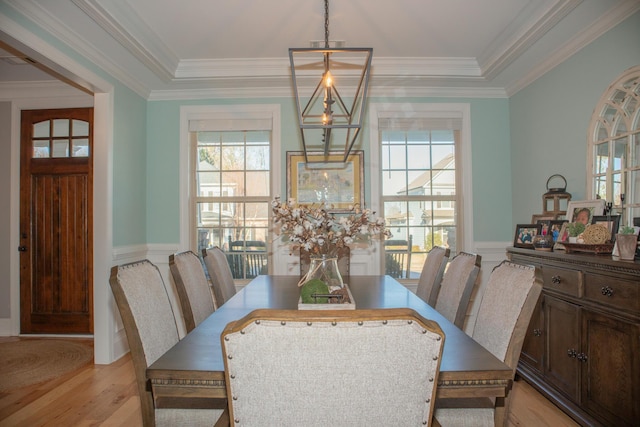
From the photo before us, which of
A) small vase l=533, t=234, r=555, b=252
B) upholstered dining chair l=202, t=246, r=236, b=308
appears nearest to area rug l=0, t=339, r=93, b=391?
upholstered dining chair l=202, t=246, r=236, b=308

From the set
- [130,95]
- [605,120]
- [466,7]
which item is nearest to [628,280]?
[605,120]

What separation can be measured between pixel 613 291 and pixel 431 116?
2.44 m

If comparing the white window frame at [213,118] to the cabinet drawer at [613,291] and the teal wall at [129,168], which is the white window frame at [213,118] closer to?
the teal wall at [129,168]

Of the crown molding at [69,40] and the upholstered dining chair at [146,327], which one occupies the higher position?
the crown molding at [69,40]

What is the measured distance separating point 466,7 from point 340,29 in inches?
36.2

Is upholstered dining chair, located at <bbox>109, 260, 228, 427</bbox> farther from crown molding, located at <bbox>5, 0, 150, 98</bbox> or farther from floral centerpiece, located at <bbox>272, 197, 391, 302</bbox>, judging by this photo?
crown molding, located at <bbox>5, 0, 150, 98</bbox>

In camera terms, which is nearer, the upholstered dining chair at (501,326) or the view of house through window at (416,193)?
the upholstered dining chair at (501,326)

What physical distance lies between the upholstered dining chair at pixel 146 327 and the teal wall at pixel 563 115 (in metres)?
2.87

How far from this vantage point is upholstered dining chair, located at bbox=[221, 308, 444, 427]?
820 mm

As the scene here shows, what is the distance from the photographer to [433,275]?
2.59 m

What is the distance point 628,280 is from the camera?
1968mm

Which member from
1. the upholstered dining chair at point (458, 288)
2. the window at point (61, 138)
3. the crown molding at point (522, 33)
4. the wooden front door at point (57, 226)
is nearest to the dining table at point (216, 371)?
the upholstered dining chair at point (458, 288)

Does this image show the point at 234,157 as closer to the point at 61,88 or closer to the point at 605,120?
the point at 61,88

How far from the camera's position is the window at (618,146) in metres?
2.43
